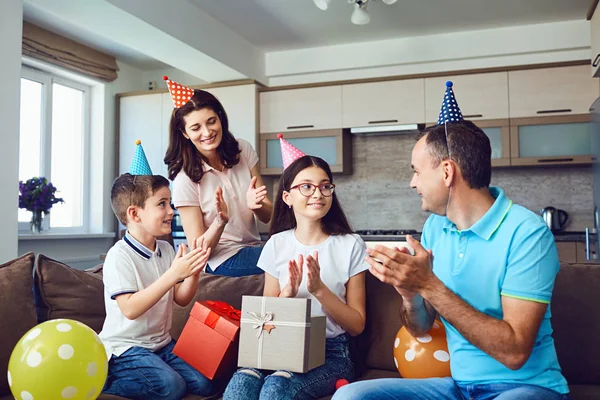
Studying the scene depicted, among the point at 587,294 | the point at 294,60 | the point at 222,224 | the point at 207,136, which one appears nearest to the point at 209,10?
the point at 294,60

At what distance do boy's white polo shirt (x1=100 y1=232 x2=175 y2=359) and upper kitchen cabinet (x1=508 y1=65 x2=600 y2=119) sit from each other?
3642mm

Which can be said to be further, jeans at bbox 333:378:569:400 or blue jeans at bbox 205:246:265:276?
blue jeans at bbox 205:246:265:276

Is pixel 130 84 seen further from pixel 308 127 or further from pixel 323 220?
pixel 323 220

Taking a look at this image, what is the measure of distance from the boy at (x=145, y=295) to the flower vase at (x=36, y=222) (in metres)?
2.90

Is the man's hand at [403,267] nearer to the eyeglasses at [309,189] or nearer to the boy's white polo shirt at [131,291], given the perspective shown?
the eyeglasses at [309,189]

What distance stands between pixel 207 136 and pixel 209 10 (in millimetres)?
2327

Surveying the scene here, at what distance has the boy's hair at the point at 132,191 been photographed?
1918 millimetres

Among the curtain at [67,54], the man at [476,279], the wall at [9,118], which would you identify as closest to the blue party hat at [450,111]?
the man at [476,279]

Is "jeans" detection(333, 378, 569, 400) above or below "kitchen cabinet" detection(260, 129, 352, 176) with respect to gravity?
below

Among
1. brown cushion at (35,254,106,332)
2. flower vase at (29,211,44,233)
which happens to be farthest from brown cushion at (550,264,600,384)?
flower vase at (29,211,44,233)

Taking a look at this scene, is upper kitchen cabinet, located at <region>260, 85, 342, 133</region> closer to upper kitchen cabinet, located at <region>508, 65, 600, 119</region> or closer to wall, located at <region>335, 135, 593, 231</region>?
wall, located at <region>335, 135, 593, 231</region>

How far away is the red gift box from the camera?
1.75m

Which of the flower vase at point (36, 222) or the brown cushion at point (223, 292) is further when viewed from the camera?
the flower vase at point (36, 222)

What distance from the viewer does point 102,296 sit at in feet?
6.90
